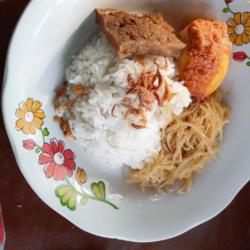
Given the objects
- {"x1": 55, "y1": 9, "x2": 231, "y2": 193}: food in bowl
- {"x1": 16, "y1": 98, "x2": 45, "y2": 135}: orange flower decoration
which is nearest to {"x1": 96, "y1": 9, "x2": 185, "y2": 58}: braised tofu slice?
{"x1": 55, "y1": 9, "x2": 231, "y2": 193}: food in bowl

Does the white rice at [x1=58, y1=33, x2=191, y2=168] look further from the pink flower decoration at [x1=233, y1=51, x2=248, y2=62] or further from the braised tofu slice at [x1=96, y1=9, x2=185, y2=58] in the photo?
the pink flower decoration at [x1=233, y1=51, x2=248, y2=62]

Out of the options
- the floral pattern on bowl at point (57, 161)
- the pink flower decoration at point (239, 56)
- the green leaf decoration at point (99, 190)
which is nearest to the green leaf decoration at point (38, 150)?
the floral pattern on bowl at point (57, 161)

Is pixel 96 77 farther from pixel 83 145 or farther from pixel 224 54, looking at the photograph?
pixel 224 54

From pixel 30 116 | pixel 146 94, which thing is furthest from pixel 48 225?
pixel 146 94

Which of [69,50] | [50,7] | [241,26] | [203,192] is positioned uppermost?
[50,7]

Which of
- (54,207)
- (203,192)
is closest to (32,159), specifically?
(54,207)

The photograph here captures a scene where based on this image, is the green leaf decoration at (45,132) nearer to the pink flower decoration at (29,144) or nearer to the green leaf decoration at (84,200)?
the pink flower decoration at (29,144)
